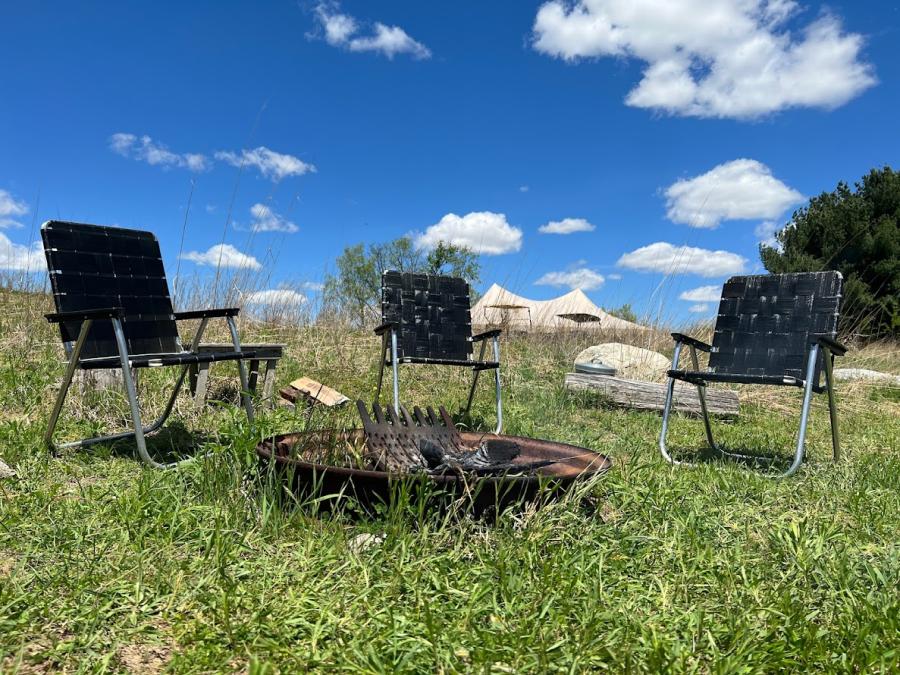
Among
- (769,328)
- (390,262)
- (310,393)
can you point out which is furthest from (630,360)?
(390,262)

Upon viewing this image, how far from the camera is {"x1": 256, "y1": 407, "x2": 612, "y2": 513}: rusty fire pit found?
1.97 meters

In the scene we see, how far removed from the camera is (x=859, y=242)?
1411 cm

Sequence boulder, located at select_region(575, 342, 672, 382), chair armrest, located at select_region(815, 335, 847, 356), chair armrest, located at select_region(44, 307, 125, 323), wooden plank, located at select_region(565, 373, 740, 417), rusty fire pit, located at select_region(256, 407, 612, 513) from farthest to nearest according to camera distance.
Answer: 1. boulder, located at select_region(575, 342, 672, 382)
2. wooden plank, located at select_region(565, 373, 740, 417)
3. chair armrest, located at select_region(815, 335, 847, 356)
4. chair armrest, located at select_region(44, 307, 125, 323)
5. rusty fire pit, located at select_region(256, 407, 612, 513)

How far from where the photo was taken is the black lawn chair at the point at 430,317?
426cm

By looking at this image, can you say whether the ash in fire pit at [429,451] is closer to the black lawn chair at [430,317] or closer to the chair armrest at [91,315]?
the chair armrest at [91,315]

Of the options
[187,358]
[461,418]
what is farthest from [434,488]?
[461,418]

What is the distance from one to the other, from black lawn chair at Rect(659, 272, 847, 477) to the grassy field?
34.4 inches

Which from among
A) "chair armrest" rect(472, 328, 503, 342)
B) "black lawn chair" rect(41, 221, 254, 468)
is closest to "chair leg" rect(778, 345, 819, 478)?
"chair armrest" rect(472, 328, 503, 342)

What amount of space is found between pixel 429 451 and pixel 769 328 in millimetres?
2446

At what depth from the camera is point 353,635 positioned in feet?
4.77

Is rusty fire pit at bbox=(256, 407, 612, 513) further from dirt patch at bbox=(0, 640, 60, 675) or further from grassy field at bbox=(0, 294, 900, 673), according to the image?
dirt patch at bbox=(0, 640, 60, 675)

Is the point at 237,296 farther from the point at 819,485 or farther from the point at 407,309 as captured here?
the point at 819,485

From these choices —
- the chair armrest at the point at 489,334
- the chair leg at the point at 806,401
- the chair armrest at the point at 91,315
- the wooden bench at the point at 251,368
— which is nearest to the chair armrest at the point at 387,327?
the chair armrest at the point at 489,334

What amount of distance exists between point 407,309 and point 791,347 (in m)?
2.31
